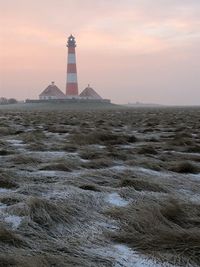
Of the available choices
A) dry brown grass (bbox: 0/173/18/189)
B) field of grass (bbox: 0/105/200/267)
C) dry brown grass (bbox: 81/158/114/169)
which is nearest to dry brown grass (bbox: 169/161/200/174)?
field of grass (bbox: 0/105/200/267)

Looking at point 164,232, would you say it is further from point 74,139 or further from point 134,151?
point 74,139

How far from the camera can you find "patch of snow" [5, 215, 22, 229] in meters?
3.37

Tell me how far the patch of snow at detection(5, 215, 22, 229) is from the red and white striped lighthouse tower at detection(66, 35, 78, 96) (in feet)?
300

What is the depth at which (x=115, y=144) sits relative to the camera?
31.9 feet

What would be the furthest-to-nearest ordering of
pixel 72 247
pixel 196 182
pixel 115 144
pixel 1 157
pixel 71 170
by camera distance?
pixel 115 144, pixel 1 157, pixel 71 170, pixel 196 182, pixel 72 247

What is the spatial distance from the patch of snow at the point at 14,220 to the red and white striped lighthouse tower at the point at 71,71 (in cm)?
9148

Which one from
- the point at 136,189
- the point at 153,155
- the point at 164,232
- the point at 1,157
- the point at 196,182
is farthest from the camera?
the point at 153,155

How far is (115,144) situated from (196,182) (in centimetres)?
455

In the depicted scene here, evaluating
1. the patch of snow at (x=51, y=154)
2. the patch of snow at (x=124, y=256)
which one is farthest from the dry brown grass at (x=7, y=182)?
the patch of snow at (x=51, y=154)

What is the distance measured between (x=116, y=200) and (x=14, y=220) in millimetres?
1210

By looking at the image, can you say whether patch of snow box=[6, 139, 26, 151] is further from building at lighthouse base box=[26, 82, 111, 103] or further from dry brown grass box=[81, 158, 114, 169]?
building at lighthouse base box=[26, 82, 111, 103]

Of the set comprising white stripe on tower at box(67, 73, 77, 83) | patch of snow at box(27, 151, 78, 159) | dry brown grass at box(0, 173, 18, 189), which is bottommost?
patch of snow at box(27, 151, 78, 159)

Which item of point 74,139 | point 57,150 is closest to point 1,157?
point 57,150

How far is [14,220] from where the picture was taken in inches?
137
